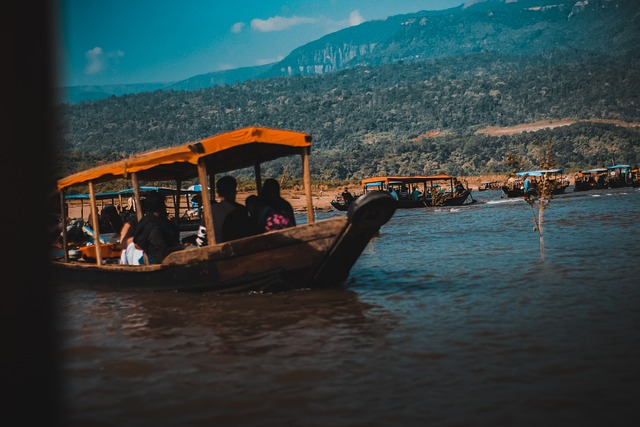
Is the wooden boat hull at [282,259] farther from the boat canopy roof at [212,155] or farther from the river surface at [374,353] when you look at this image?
the boat canopy roof at [212,155]

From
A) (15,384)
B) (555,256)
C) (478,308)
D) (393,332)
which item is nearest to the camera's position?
(15,384)

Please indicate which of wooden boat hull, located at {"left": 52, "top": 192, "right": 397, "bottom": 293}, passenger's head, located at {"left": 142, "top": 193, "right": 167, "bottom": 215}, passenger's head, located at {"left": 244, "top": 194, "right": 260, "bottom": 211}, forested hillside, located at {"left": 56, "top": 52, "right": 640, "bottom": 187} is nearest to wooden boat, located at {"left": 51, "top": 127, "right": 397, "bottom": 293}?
wooden boat hull, located at {"left": 52, "top": 192, "right": 397, "bottom": 293}

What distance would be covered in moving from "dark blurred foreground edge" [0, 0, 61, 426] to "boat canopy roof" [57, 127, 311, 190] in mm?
6263

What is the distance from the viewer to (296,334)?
268 inches

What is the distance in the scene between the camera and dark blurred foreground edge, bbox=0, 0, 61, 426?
5.41 feet

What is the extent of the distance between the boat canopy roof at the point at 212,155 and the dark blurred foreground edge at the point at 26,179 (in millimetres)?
6263

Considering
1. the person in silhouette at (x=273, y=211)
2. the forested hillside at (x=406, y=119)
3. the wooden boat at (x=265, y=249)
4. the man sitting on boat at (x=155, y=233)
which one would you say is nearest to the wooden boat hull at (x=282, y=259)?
the wooden boat at (x=265, y=249)

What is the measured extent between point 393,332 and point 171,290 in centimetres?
422

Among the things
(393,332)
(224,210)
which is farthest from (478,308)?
(224,210)

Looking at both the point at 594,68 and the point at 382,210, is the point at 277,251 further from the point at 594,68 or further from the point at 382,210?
the point at 594,68

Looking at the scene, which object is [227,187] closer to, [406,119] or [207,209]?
[207,209]

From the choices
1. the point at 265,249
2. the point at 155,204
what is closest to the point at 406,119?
the point at 155,204

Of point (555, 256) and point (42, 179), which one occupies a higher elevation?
point (42, 179)

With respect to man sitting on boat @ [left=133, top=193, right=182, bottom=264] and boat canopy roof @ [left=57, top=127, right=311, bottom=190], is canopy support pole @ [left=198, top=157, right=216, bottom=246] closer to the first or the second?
boat canopy roof @ [left=57, top=127, right=311, bottom=190]
